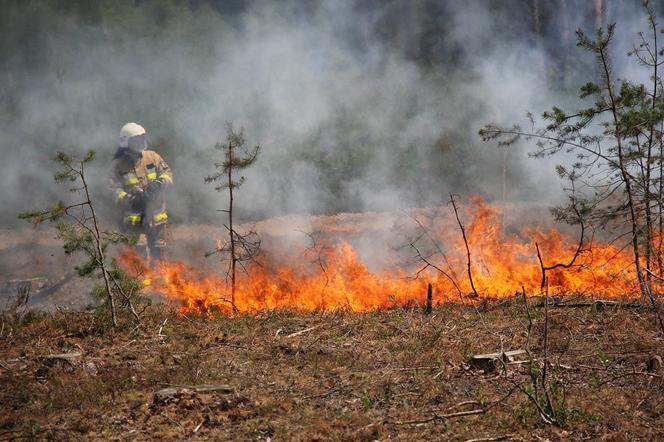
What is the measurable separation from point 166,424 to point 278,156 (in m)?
16.5

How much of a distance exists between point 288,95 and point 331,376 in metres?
17.0

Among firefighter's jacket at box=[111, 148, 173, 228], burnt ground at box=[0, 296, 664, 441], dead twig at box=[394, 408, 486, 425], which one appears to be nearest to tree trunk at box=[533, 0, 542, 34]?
firefighter's jacket at box=[111, 148, 173, 228]

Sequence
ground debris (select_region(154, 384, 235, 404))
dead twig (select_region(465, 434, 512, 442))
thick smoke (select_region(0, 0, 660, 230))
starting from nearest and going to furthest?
dead twig (select_region(465, 434, 512, 442)) < ground debris (select_region(154, 384, 235, 404)) < thick smoke (select_region(0, 0, 660, 230))

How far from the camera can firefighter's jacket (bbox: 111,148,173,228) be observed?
533 inches

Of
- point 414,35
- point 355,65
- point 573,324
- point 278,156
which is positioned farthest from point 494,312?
point 414,35

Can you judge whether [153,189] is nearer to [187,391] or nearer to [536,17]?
[187,391]

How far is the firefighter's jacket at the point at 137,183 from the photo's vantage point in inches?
533

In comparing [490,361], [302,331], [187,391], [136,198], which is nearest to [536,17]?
[136,198]

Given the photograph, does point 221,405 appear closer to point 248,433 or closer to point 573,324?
point 248,433

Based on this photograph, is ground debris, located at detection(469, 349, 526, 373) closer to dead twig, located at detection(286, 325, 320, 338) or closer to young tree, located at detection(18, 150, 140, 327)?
dead twig, located at detection(286, 325, 320, 338)

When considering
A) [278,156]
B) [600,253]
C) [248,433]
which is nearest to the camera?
[248,433]

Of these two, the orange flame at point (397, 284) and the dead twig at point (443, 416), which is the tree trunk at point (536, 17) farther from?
the dead twig at point (443, 416)

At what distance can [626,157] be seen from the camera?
8.33 meters

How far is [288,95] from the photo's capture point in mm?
21906
